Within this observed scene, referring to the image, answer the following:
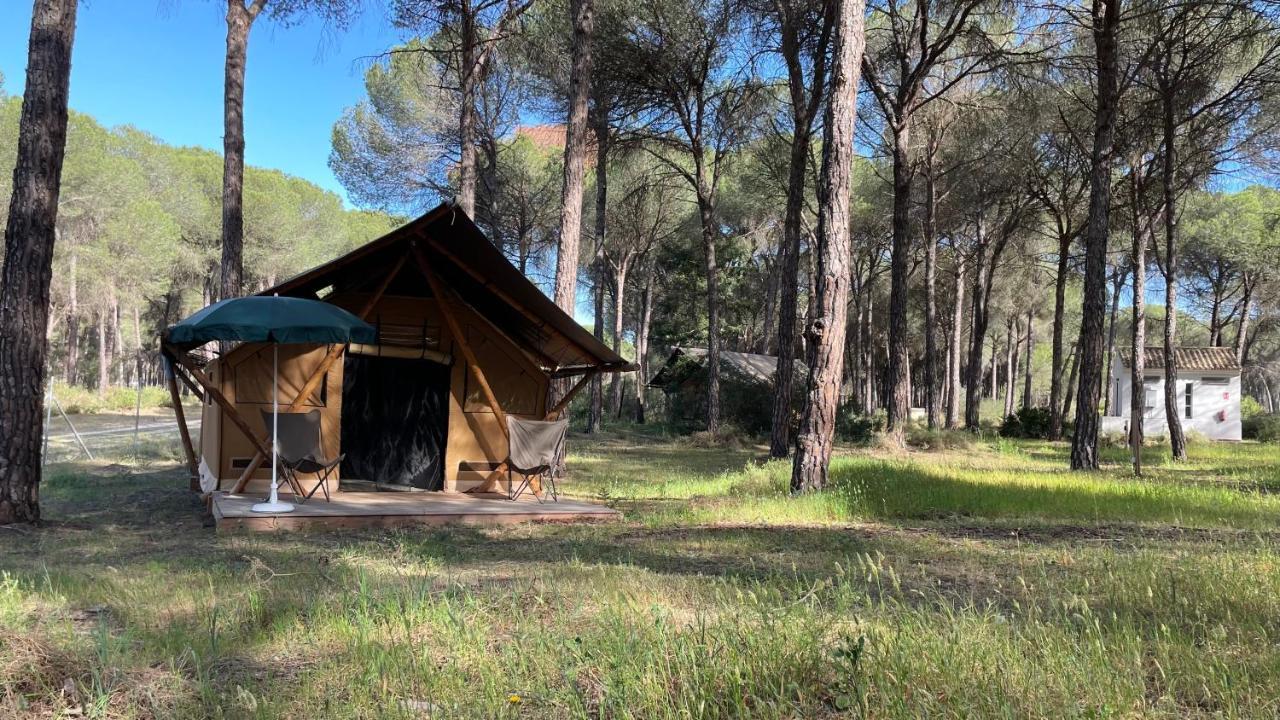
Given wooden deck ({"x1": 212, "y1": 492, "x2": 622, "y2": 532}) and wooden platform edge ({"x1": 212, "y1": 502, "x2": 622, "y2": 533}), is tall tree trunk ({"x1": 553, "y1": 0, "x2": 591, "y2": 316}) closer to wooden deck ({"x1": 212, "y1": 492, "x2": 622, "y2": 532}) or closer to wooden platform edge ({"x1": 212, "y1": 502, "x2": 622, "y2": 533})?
wooden deck ({"x1": 212, "y1": 492, "x2": 622, "y2": 532})

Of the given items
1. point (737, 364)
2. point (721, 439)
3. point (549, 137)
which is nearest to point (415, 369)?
point (721, 439)

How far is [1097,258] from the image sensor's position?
416 inches

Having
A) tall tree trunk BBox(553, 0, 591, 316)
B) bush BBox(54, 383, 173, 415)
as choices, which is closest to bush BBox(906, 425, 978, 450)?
tall tree trunk BBox(553, 0, 591, 316)

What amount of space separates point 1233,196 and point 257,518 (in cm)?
3065

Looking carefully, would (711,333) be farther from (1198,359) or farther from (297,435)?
(1198,359)

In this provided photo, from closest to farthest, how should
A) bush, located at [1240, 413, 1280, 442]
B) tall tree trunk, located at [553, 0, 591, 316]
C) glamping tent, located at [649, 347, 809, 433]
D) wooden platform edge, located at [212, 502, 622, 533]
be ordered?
wooden platform edge, located at [212, 502, 622, 533] < tall tree trunk, located at [553, 0, 591, 316] < glamping tent, located at [649, 347, 809, 433] < bush, located at [1240, 413, 1280, 442]

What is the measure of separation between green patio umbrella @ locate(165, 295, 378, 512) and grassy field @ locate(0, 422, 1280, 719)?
4.91 ft

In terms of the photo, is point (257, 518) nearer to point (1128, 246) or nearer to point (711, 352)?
point (711, 352)

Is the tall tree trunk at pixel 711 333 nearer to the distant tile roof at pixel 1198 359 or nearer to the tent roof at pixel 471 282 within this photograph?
the tent roof at pixel 471 282

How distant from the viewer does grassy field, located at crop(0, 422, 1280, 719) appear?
206 centimetres

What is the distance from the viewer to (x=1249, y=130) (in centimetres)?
1498

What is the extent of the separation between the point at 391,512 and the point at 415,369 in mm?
2926

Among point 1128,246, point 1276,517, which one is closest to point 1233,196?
point 1128,246

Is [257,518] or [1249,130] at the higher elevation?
[1249,130]
